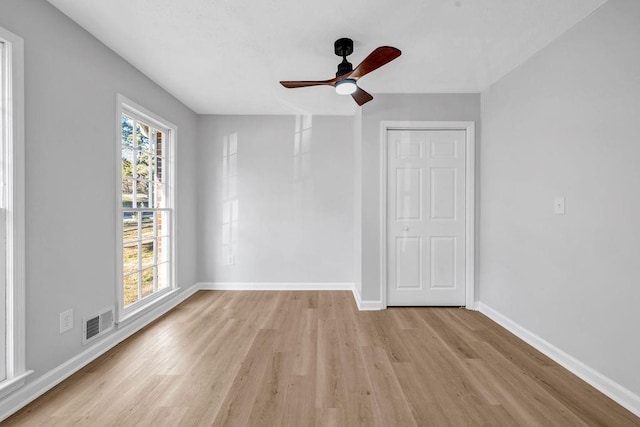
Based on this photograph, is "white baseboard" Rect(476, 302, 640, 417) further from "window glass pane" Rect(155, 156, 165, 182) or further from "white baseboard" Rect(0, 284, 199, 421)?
"window glass pane" Rect(155, 156, 165, 182)

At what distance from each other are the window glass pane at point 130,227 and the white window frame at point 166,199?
0.78 ft

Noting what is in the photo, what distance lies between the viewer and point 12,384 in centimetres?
169

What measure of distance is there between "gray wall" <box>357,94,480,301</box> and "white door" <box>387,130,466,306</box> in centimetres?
16

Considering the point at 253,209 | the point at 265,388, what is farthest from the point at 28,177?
the point at 253,209

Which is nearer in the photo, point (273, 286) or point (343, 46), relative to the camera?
point (343, 46)

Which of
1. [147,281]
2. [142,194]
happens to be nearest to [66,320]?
[147,281]

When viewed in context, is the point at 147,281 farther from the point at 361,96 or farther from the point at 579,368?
the point at 579,368

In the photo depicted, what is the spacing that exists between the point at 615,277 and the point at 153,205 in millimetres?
4108

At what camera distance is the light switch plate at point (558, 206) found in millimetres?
2285

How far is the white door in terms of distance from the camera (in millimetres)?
3475

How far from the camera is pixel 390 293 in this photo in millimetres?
3527

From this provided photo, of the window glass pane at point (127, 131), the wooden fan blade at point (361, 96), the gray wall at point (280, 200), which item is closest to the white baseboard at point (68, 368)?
the gray wall at point (280, 200)

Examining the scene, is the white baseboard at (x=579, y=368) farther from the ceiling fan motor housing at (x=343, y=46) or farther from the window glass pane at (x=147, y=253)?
the window glass pane at (x=147, y=253)

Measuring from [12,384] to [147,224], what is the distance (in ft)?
5.83
